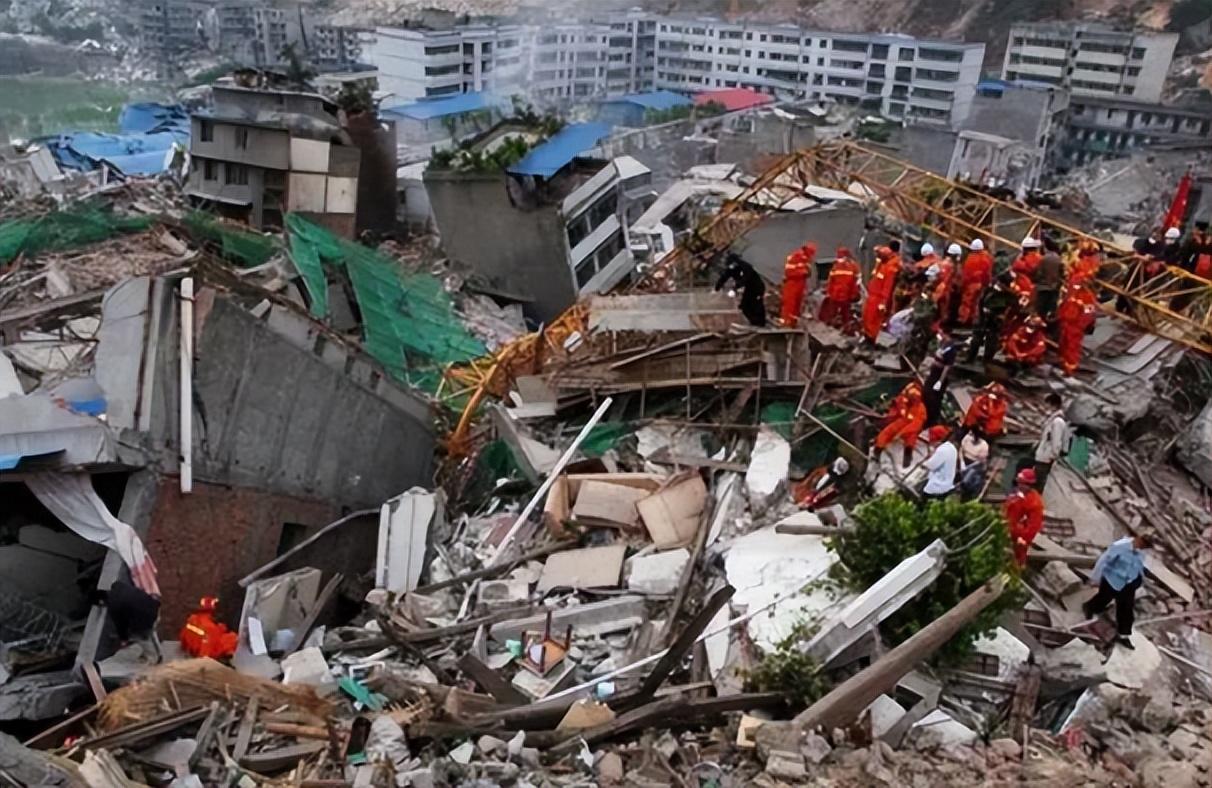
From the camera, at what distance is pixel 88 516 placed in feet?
26.0

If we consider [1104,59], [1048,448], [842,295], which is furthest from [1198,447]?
[1104,59]

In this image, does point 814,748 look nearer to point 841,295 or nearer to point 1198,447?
point 1198,447

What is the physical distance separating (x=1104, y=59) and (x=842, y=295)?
210 ft

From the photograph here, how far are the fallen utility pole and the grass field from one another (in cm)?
5936

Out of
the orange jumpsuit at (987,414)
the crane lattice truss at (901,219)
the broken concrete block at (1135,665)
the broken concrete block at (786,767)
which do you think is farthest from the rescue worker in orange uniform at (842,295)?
the broken concrete block at (786,767)

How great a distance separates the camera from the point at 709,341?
11930mm

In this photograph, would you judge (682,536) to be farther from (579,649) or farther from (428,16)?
(428,16)

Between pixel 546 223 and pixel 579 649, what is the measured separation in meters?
13.4

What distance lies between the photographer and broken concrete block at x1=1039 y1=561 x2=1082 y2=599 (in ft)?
29.3

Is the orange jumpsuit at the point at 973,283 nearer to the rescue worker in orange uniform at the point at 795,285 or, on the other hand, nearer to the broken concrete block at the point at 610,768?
the rescue worker in orange uniform at the point at 795,285

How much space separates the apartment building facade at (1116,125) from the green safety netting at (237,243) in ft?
158

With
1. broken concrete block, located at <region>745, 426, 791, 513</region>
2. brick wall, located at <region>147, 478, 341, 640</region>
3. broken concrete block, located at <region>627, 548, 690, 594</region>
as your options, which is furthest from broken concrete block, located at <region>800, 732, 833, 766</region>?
brick wall, located at <region>147, 478, 341, 640</region>

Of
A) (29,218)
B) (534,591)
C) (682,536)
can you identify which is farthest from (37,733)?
(29,218)

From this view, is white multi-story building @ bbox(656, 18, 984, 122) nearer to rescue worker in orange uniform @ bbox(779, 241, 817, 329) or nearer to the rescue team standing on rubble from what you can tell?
the rescue team standing on rubble
